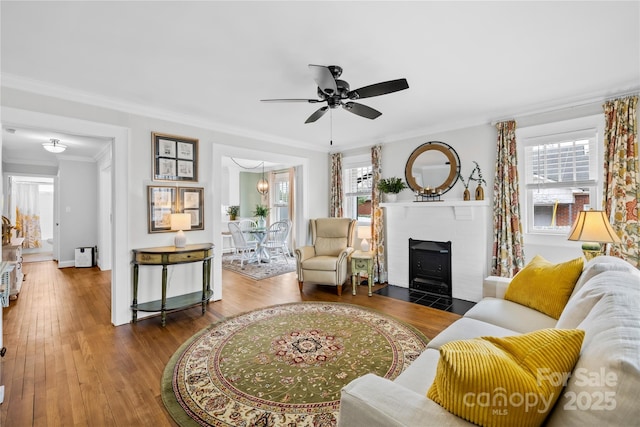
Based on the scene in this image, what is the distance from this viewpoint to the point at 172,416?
5.75ft

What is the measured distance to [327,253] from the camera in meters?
4.85

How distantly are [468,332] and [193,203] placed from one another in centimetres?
341

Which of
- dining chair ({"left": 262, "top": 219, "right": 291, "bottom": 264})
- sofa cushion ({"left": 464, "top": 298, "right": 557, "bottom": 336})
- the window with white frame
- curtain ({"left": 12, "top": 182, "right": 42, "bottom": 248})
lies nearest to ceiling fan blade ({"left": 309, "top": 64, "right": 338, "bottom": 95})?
sofa cushion ({"left": 464, "top": 298, "right": 557, "bottom": 336})

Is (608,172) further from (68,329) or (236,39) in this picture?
(68,329)

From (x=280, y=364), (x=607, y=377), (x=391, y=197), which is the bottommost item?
(x=280, y=364)

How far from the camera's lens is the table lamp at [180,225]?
133 inches

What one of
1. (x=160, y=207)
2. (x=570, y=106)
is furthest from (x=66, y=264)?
(x=570, y=106)

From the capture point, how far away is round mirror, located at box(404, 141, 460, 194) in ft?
13.6

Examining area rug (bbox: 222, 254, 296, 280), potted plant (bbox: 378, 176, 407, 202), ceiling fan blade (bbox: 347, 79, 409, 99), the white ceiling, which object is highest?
the white ceiling

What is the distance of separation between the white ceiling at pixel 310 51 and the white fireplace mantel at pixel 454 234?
1391 mm

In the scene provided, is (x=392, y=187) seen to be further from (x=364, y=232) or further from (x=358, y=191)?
(x=358, y=191)

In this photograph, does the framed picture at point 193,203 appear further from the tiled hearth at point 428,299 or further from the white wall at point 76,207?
the white wall at point 76,207

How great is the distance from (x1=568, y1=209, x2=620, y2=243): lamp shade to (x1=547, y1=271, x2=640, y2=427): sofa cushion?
1921 mm

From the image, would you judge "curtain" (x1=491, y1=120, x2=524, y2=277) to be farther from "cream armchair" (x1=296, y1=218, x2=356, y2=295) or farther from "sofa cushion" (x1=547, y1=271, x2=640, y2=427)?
"sofa cushion" (x1=547, y1=271, x2=640, y2=427)
